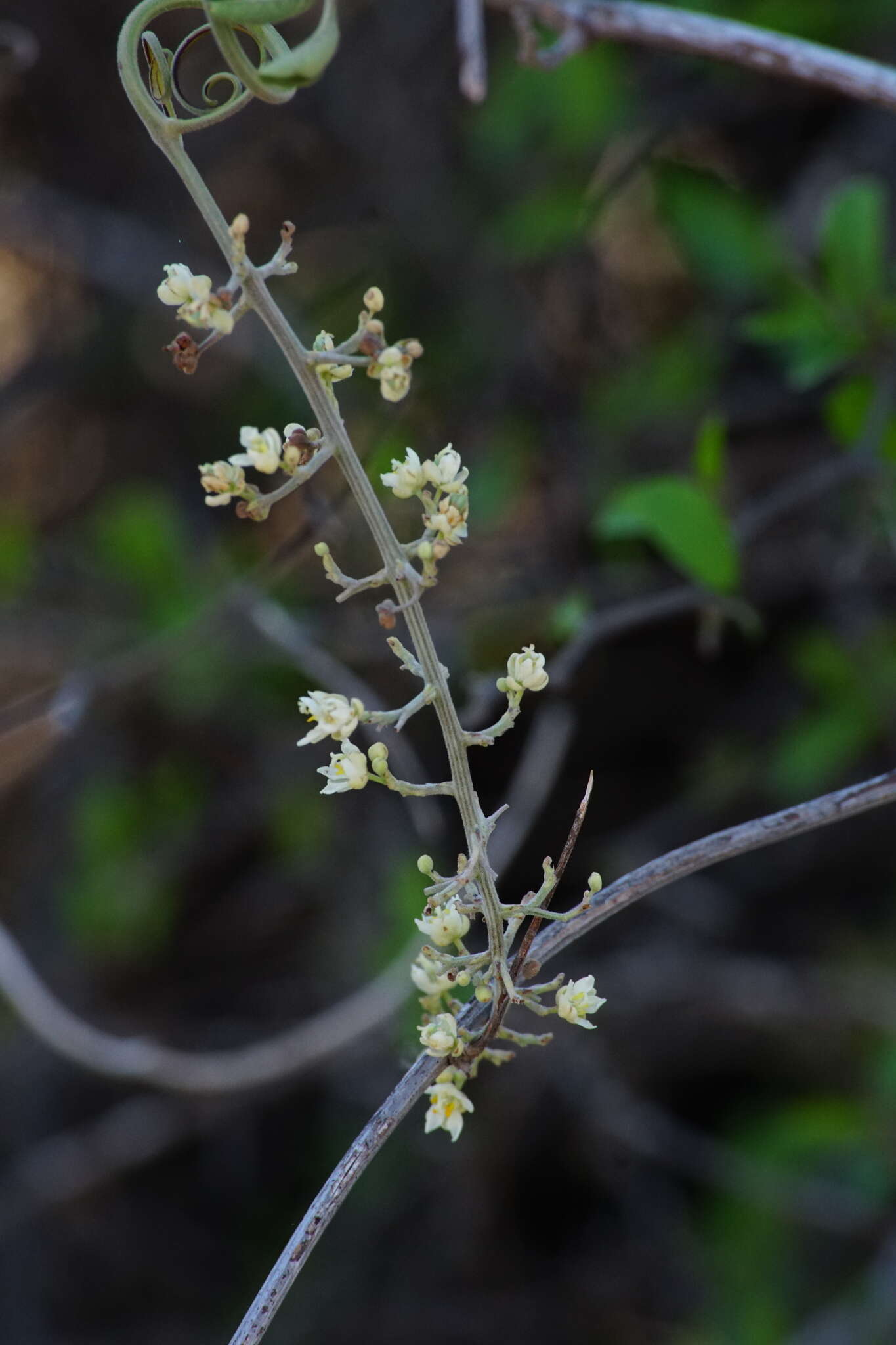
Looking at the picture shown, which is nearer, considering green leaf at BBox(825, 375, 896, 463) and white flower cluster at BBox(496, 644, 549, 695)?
white flower cluster at BBox(496, 644, 549, 695)

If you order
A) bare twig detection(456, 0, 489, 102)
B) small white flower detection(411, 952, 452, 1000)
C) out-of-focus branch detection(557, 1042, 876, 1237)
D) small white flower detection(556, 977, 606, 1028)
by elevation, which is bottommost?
out-of-focus branch detection(557, 1042, 876, 1237)

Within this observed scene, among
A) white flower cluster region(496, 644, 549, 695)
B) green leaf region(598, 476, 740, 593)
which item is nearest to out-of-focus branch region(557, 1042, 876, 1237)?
green leaf region(598, 476, 740, 593)

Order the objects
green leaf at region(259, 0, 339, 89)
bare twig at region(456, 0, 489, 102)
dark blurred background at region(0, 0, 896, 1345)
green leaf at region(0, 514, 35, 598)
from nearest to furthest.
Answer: green leaf at region(259, 0, 339, 89)
bare twig at region(456, 0, 489, 102)
dark blurred background at region(0, 0, 896, 1345)
green leaf at region(0, 514, 35, 598)

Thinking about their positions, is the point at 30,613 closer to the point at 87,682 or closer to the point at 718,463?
the point at 87,682

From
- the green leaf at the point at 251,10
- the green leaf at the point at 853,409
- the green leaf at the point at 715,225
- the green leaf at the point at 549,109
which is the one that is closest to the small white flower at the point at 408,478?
the green leaf at the point at 251,10

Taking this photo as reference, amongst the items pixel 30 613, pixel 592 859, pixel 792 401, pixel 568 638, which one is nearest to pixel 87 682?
pixel 30 613

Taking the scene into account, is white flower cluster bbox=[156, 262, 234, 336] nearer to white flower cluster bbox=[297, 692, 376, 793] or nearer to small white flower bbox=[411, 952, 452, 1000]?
white flower cluster bbox=[297, 692, 376, 793]
